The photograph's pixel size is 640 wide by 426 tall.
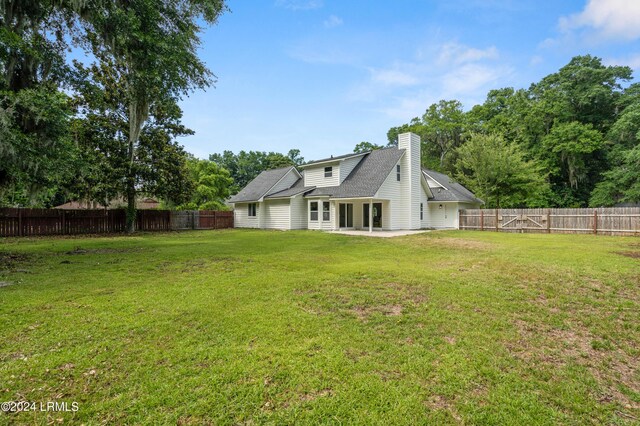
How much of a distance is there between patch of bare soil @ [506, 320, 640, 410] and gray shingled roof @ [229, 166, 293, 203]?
72.5 feet

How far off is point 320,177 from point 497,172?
15004 millimetres

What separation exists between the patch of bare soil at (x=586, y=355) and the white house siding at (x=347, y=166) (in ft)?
61.1

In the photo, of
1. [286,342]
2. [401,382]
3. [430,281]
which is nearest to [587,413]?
[401,382]

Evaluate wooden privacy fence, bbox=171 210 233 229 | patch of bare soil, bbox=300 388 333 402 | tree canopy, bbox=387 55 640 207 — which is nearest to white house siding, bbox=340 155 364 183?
wooden privacy fence, bbox=171 210 233 229

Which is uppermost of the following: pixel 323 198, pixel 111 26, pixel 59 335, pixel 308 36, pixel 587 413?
pixel 308 36

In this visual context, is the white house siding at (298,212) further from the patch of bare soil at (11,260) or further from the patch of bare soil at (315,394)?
the patch of bare soil at (315,394)

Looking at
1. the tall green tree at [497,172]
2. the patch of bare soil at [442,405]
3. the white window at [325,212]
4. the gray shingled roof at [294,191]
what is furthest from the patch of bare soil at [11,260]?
the tall green tree at [497,172]

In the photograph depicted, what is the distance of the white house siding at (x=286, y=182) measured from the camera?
25109mm

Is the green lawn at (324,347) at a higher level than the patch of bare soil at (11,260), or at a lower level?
lower

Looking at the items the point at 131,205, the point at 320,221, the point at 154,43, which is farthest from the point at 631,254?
the point at 131,205

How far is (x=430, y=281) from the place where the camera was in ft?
20.5

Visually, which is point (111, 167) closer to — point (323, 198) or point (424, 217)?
point (323, 198)

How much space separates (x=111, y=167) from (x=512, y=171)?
29.4 meters

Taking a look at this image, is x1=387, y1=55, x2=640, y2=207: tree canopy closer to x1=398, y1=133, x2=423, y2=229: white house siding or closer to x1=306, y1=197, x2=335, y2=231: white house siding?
x1=398, y1=133, x2=423, y2=229: white house siding
